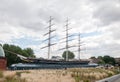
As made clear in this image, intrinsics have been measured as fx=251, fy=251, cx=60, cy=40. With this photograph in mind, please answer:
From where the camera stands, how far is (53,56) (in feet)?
381

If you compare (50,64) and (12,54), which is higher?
(12,54)

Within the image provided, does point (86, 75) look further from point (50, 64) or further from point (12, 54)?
point (12, 54)

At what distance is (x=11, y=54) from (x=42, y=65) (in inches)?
788

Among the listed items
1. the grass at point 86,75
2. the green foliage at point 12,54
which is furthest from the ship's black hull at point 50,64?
the grass at point 86,75

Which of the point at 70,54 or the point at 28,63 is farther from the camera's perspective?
the point at 70,54

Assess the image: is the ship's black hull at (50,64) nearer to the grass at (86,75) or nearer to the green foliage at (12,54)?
the green foliage at (12,54)

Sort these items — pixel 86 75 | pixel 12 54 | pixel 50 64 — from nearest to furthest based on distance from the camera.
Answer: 1. pixel 86 75
2. pixel 50 64
3. pixel 12 54

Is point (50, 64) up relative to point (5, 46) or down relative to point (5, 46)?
down

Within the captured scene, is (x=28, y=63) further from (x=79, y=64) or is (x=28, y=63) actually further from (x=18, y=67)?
(x=79, y=64)

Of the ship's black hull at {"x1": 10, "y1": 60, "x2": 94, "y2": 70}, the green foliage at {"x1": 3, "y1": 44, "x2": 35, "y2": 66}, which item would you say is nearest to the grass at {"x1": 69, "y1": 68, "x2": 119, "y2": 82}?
the ship's black hull at {"x1": 10, "y1": 60, "x2": 94, "y2": 70}

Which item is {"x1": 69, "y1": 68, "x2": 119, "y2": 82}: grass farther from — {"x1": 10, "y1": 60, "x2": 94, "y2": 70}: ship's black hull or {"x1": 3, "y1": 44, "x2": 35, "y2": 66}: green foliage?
{"x1": 3, "y1": 44, "x2": 35, "y2": 66}: green foliage

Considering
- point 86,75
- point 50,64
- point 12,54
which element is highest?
point 12,54

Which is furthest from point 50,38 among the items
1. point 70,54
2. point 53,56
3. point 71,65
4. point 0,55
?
point 70,54

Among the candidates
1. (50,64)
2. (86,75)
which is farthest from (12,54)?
(86,75)
